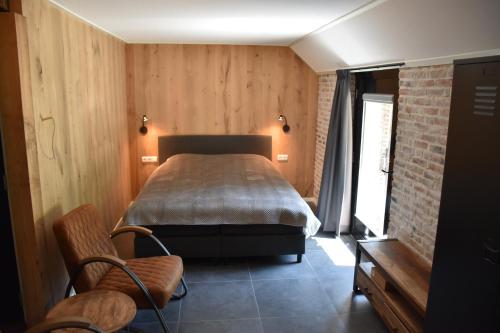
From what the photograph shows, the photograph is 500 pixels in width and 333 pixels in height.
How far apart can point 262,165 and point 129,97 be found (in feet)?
6.70

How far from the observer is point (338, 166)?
4465 mm

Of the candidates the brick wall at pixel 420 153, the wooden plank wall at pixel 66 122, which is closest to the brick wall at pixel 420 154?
the brick wall at pixel 420 153

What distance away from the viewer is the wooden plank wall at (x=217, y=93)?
5387 mm

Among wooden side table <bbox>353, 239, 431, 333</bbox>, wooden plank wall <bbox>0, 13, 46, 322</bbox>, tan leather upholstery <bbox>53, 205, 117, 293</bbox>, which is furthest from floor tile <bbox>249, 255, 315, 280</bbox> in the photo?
wooden plank wall <bbox>0, 13, 46, 322</bbox>

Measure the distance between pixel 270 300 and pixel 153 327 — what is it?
0.94 meters

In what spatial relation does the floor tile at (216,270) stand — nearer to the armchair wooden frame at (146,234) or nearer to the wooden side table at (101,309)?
the armchair wooden frame at (146,234)

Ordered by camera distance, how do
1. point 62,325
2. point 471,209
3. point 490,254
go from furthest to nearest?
point 62,325 < point 471,209 < point 490,254

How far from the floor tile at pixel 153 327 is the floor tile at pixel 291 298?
2.16 ft

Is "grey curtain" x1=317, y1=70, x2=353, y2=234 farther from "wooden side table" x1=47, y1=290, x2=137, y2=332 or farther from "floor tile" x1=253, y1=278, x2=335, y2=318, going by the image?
"wooden side table" x1=47, y1=290, x2=137, y2=332

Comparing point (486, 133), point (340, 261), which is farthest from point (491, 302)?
point (340, 261)

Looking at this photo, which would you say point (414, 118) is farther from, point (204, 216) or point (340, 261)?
point (204, 216)

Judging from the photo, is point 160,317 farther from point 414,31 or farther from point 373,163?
point 373,163

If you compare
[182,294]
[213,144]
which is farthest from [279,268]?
[213,144]

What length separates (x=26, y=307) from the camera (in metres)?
2.56
